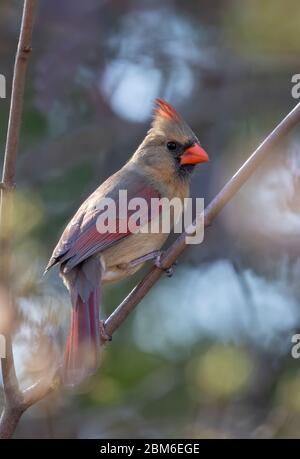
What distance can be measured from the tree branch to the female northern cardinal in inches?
7.7

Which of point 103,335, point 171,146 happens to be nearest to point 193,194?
point 171,146

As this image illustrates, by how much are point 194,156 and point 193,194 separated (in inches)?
39.4

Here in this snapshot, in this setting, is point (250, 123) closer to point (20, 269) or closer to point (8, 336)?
point (20, 269)

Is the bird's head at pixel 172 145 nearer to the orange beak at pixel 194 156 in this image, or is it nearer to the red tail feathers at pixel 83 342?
the orange beak at pixel 194 156

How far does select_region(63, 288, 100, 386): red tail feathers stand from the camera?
11.0 ft

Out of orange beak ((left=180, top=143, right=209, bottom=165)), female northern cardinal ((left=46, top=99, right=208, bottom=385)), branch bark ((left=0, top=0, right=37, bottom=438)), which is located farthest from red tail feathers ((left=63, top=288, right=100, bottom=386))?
orange beak ((left=180, top=143, right=209, bottom=165))

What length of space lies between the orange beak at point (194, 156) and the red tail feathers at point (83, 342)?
0.86 metres

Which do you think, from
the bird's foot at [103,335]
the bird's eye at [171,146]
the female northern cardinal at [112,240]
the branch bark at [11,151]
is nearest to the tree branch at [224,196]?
the bird's foot at [103,335]

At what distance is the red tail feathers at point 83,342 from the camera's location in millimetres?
3365

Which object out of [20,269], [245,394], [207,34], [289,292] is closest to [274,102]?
[207,34]

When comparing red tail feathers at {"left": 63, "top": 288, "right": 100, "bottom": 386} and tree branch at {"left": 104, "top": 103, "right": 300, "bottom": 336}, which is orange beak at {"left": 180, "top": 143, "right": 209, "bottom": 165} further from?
tree branch at {"left": 104, "top": 103, "right": 300, "bottom": 336}

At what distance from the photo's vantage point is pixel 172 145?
4.51 meters

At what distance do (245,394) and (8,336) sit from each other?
1.96 meters
